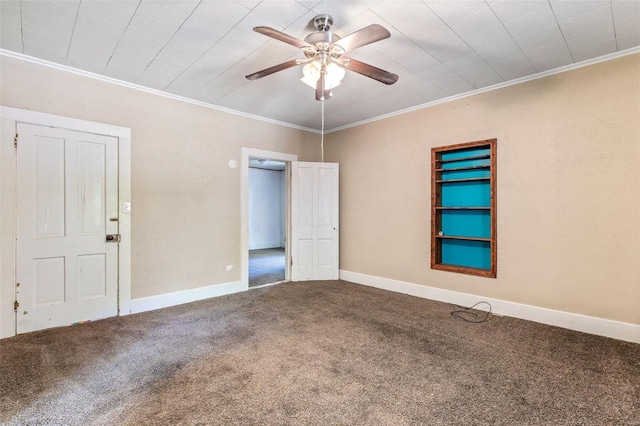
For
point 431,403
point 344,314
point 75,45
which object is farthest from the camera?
point 344,314

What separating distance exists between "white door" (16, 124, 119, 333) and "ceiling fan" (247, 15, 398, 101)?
89.0 inches

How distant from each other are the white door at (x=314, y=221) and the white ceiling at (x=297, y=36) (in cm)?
181

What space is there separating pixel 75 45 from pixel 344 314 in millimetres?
3836

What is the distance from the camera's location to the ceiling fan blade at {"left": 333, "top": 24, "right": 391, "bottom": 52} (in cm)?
193

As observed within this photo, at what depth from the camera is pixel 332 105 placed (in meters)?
4.27

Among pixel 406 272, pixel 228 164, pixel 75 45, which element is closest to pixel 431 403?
pixel 406 272

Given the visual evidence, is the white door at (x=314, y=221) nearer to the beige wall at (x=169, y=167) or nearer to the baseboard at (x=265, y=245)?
the beige wall at (x=169, y=167)

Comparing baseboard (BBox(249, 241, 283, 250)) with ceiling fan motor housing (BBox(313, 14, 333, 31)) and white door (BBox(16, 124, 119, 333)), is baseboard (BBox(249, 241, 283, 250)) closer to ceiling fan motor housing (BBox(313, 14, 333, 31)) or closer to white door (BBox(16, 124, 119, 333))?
white door (BBox(16, 124, 119, 333))

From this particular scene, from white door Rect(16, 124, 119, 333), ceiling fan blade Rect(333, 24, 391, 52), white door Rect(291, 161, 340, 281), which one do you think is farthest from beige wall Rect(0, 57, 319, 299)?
ceiling fan blade Rect(333, 24, 391, 52)

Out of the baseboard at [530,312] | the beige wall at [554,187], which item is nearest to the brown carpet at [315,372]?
the baseboard at [530,312]

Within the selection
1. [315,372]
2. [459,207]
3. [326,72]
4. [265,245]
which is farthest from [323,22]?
[265,245]

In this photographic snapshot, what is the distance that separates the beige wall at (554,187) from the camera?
2900 mm

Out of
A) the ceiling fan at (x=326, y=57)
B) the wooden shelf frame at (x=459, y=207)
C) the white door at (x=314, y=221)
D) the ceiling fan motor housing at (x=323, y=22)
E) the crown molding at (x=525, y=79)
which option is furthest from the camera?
the white door at (x=314, y=221)

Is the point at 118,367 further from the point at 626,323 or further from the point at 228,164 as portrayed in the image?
the point at 626,323
